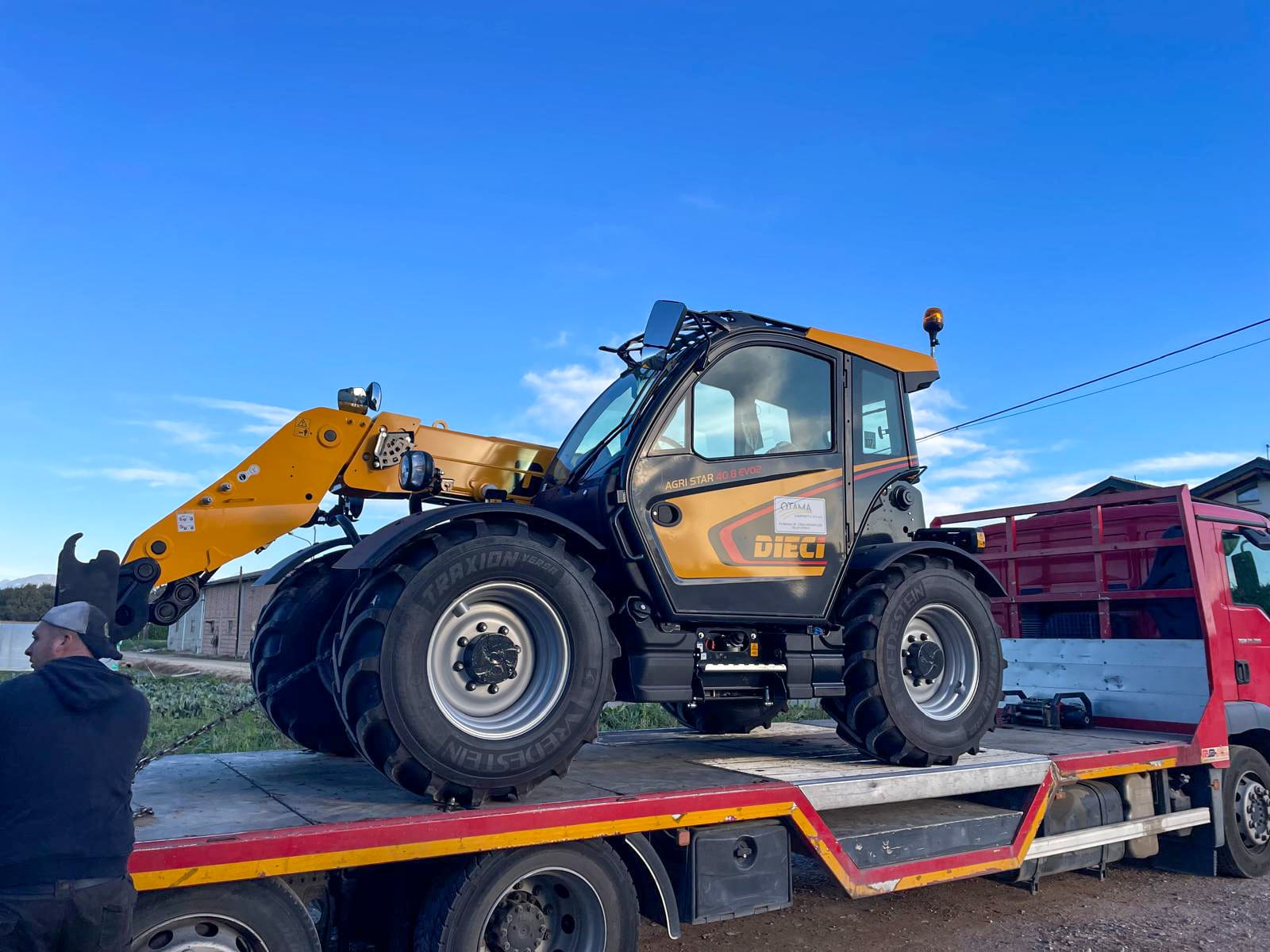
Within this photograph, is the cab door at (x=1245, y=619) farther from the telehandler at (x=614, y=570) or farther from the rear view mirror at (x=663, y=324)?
the rear view mirror at (x=663, y=324)

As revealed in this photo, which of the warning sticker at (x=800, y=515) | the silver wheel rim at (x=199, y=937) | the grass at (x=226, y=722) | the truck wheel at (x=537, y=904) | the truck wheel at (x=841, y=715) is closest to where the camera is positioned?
the silver wheel rim at (x=199, y=937)

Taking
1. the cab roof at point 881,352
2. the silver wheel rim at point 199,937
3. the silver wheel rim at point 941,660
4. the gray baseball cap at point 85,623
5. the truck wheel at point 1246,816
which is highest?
the cab roof at point 881,352

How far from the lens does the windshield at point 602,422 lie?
579cm

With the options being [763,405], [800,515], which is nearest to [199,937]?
[800,515]

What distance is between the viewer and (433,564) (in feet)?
14.1

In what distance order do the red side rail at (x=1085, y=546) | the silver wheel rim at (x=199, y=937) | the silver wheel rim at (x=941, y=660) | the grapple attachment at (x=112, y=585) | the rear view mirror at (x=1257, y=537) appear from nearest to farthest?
the silver wheel rim at (x=199, y=937) < the grapple attachment at (x=112, y=585) < the silver wheel rim at (x=941, y=660) < the red side rail at (x=1085, y=546) < the rear view mirror at (x=1257, y=537)

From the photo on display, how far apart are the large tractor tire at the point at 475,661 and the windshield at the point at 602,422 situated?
1.13 m

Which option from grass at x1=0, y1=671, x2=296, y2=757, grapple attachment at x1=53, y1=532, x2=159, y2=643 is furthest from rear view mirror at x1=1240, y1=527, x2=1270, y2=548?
grapple attachment at x1=53, y1=532, x2=159, y2=643

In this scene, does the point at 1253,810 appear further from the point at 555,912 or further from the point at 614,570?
the point at 555,912

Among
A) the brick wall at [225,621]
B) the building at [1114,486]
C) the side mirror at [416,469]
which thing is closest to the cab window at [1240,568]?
the side mirror at [416,469]

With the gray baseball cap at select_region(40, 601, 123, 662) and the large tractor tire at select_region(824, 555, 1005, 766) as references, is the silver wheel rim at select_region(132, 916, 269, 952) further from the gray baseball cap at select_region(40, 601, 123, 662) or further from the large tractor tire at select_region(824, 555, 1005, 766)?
the large tractor tire at select_region(824, 555, 1005, 766)

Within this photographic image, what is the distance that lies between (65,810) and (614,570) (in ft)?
9.23

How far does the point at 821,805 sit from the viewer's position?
5.07m

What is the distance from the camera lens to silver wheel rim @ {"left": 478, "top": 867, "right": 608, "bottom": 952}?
14.0 feet
